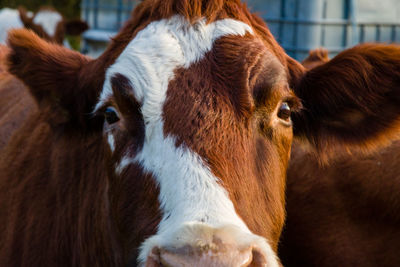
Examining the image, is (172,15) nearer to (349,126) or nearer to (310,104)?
(310,104)

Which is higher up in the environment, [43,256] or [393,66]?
[393,66]

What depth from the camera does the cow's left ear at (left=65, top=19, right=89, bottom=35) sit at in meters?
13.0

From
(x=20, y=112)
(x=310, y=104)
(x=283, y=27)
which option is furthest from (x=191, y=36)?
(x=283, y=27)

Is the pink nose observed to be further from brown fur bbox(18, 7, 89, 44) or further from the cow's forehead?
brown fur bbox(18, 7, 89, 44)

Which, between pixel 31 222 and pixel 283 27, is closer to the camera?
pixel 31 222

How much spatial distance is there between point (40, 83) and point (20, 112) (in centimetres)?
101

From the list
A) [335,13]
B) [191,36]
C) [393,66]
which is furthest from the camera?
[335,13]

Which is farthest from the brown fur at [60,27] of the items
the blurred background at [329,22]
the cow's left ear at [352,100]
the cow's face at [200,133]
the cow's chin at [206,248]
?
the cow's chin at [206,248]

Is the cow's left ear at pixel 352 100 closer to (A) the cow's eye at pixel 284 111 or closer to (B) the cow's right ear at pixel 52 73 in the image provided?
(A) the cow's eye at pixel 284 111

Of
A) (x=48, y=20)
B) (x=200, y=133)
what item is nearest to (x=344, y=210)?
(x=200, y=133)

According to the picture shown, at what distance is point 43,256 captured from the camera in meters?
3.22

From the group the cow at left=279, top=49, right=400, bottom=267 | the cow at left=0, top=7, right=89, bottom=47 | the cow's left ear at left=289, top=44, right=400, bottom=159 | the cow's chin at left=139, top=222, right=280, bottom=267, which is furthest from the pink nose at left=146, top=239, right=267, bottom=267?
the cow at left=0, top=7, right=89, bottom=47

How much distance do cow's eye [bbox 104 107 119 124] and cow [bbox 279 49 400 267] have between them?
4.77 feet

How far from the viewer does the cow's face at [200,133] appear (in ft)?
7.02
